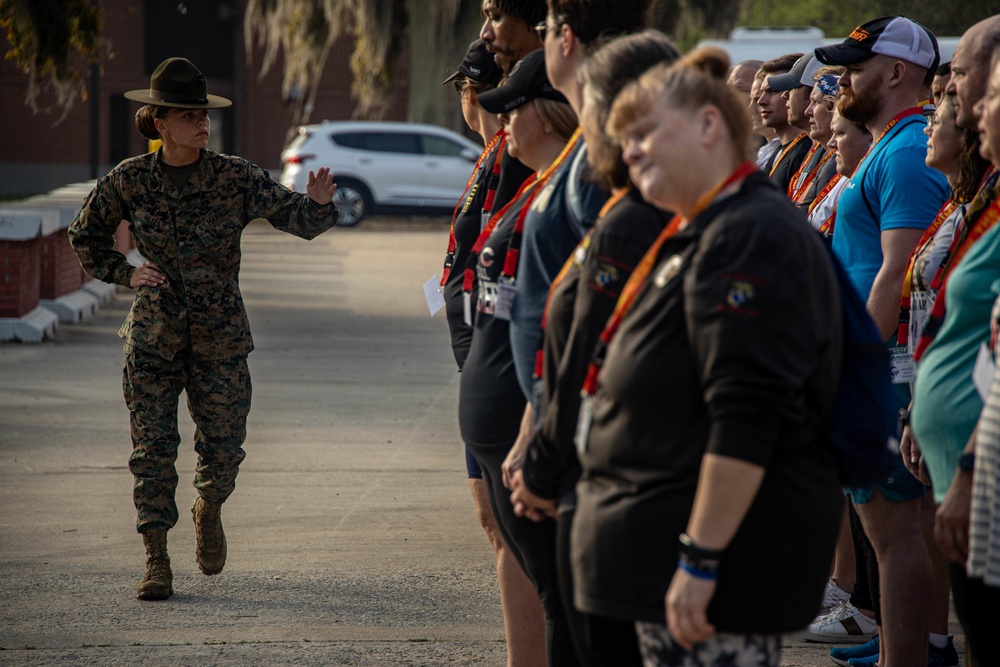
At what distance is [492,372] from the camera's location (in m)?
3.25

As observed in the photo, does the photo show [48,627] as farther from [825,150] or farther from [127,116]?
[127,116]

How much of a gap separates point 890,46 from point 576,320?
2.14 meters

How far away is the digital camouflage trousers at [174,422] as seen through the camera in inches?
194

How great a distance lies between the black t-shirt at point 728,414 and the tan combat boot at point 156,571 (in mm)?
2791

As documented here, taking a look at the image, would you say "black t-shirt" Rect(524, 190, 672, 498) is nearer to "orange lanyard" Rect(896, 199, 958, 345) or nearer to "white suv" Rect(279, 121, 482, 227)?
"orange lanyard" Rect(896, 199, 958, 345)

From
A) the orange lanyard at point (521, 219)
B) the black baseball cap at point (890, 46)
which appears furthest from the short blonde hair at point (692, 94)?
the black baseball cap at point (890, 46)

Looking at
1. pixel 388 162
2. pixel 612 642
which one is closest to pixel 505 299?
pixel 612 642

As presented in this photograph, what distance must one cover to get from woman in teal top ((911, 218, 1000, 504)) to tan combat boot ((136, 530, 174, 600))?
3.02 meters

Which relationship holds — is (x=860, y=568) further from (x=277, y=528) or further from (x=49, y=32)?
(x=49, y=32)

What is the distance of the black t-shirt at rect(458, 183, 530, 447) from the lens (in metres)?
3.23

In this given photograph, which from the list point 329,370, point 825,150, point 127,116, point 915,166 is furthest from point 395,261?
point 127,116

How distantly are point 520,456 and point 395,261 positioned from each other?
52.8 ft

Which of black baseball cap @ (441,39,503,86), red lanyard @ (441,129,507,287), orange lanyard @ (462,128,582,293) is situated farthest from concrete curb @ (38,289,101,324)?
orange lanyard @ (462,128,582,293)

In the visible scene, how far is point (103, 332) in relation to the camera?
38.3ft
